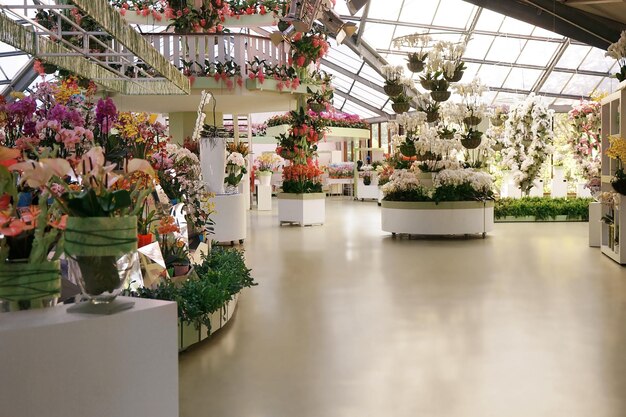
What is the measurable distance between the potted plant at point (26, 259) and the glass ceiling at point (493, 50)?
626 inches

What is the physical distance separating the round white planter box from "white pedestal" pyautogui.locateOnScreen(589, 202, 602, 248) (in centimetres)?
189

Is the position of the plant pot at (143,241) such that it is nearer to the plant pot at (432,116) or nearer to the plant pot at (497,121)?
the plant pot at (432,116)

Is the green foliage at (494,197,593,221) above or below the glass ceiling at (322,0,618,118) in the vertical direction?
below

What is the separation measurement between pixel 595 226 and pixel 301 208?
19.1ft

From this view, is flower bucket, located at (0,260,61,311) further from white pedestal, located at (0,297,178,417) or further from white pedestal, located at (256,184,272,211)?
white pedestal, located at (256,184,272,211)

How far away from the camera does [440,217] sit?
37.9 feet

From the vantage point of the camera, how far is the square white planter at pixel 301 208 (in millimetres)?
14219

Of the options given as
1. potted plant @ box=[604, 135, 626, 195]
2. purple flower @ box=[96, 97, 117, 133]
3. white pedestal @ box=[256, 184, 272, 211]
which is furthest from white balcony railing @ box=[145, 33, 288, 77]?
white pedestal @ box=[256, 184, 272, 211]

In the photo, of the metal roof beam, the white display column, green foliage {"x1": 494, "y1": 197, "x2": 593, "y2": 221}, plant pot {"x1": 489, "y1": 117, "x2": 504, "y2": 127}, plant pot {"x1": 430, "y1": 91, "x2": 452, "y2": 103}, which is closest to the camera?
plant pot {"x1": 430, "y1": 91, "x2": 452, "y2": 103}

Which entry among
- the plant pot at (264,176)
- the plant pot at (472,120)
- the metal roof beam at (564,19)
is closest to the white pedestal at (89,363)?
the plant pot at (472,120)

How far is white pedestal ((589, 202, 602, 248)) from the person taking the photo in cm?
1027

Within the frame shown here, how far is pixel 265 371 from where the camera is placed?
414cm

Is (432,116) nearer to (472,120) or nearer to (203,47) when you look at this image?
(472,120)

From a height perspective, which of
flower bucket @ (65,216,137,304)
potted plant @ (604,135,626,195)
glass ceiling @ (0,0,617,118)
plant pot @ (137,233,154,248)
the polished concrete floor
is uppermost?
glass ceiling @ (0,0,617,118)
